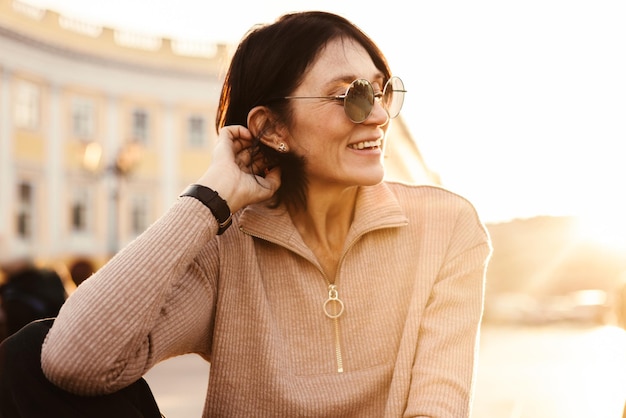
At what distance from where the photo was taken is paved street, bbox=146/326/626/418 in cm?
918

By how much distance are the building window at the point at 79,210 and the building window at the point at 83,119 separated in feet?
6.49

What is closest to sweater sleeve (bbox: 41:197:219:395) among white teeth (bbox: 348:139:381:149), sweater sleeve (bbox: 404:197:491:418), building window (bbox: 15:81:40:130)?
white teeth (bbox: 348:139:381:149)

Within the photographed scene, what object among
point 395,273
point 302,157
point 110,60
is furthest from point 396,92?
point 110,60

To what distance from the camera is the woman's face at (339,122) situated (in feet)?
8.95

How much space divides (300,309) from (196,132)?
1245 inches

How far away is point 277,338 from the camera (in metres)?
2.63

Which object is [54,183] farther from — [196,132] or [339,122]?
[339,122]

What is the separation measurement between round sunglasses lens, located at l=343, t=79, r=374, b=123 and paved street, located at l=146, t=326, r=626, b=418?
654cm

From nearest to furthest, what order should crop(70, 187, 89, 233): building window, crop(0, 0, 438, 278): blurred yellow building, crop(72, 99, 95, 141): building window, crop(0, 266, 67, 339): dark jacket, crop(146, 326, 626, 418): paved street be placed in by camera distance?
crop(0, 266, 67, 339): dark jacket < crop(146, 326, 626, 418): paved street < crop(0, 0, 438, 278): blurred yellow building < crop(70, 187, 89, 233): building window < crop(72, 99, 95, 141): building window

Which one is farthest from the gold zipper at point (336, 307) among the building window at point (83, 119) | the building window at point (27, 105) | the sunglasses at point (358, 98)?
the building window at point (83, 119)

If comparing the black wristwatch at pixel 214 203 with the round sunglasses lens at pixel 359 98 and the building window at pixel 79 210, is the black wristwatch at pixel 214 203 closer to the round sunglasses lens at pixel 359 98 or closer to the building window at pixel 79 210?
the round sunglasses lens at pixel 359 98

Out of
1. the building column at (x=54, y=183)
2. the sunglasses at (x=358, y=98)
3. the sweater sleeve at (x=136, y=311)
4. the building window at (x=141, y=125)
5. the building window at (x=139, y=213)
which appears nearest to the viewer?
the sweater sleeve at (x=136, y=311)

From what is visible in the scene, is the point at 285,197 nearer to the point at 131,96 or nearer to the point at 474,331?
the point at 474,331

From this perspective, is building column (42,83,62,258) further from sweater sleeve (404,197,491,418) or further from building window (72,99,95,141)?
sweater sleeve (404,197,491,418)
